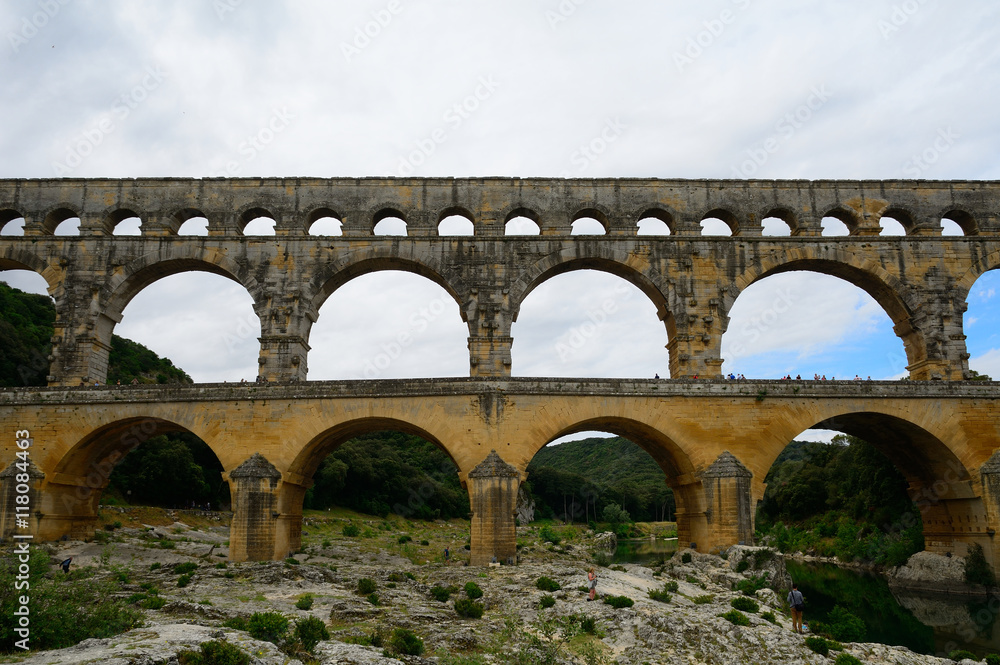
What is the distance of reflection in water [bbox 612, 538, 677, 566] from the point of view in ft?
144

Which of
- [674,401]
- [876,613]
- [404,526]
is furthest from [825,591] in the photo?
[404,526]

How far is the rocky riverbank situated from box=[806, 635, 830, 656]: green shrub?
140 mm

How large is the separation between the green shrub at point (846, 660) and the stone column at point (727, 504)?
772 centimetres

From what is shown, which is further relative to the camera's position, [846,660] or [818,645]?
[818,645]

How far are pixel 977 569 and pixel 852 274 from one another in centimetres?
1143

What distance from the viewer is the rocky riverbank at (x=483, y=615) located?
37.0ft

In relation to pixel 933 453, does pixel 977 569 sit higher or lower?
lower

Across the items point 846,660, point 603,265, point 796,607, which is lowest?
point 846,660

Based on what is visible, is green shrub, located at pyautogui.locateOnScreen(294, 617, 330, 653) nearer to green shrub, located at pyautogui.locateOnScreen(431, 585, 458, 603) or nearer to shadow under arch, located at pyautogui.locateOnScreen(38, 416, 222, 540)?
green shrub, located at pyautogui.locateOnScreen(431, 585, 458, 603)

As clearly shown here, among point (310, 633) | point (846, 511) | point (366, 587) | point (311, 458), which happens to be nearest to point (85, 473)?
point (311, 458)

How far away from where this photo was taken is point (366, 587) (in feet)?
57.0

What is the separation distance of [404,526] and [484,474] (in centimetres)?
3208

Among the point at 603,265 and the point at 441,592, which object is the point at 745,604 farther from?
the point at 603,265

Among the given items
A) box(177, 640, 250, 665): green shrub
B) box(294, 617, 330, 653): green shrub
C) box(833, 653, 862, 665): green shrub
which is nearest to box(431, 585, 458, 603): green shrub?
box(294, 617, 330, 653): green shrub
